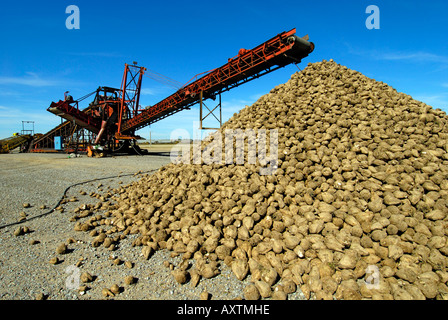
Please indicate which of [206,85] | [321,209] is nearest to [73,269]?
[321,209]

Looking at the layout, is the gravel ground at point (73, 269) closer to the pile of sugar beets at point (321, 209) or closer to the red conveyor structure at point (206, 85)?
the pile of sugar beets at point (321, 209)

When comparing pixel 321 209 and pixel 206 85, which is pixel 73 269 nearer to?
pixel 321 209

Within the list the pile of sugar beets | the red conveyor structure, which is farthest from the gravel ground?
the red conveyor structure

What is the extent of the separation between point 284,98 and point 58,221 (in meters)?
7.36

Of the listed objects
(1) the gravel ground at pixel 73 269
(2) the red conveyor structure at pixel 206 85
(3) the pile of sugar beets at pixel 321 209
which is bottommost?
(1) the gravel ground at pixel 73 269

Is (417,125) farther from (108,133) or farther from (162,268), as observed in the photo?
(108,133)

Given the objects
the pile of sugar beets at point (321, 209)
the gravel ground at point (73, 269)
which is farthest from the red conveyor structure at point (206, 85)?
the gravel ground at point (73, 269)

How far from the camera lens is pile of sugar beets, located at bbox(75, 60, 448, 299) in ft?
11.1

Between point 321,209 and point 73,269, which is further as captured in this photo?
point 321,209

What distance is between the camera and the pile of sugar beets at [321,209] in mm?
3381

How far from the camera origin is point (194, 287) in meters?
3.47

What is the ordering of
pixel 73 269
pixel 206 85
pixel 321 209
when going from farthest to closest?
pixel 206 85 < pixel 321 209 < pixel 73 269

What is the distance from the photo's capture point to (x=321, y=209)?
4.30 m
